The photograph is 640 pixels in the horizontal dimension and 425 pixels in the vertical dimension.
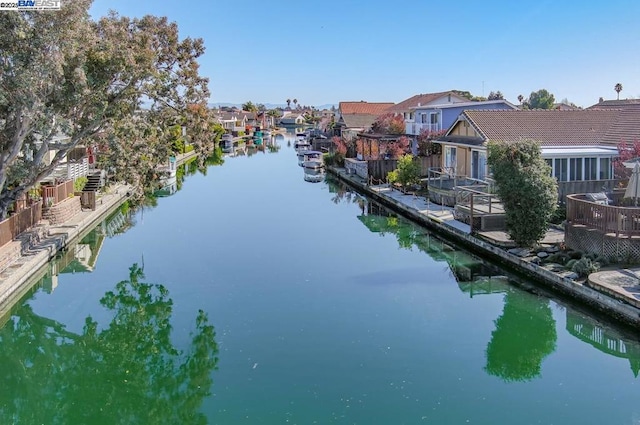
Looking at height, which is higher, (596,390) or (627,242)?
(627,242)

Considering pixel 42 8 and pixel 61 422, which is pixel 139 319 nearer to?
pixel 61 422

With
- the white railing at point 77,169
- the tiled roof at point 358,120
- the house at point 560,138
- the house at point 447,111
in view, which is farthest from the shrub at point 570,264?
the tiled roof at point 358,120

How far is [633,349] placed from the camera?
14344mm

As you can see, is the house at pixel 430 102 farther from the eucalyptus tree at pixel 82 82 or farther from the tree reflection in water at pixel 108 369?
the tree reflection in water at pixel 108 369

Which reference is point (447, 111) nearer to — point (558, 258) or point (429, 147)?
point (429, 147)

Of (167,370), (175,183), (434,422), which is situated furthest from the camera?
(175,183)

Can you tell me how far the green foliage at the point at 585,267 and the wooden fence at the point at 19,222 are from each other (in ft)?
60.3

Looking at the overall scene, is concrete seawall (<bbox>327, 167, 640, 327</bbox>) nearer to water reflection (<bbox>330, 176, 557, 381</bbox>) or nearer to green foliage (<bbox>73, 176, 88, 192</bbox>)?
water reflection (<bbox>330, 176, 557, 381</bbox>)

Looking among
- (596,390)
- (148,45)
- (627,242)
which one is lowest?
(596,390)

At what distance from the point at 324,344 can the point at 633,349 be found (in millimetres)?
7176

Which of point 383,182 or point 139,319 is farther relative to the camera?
point 383,182

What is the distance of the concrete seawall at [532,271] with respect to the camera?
1569cm

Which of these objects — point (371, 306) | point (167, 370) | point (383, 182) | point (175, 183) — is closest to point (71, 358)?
point (167, 370)

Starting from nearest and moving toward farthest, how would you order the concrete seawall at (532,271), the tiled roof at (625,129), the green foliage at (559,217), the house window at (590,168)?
the concrete seawall at (532,271)
the green foliage at (559,217)
the house window at (590,168)
the tiled roof at (625,129)
